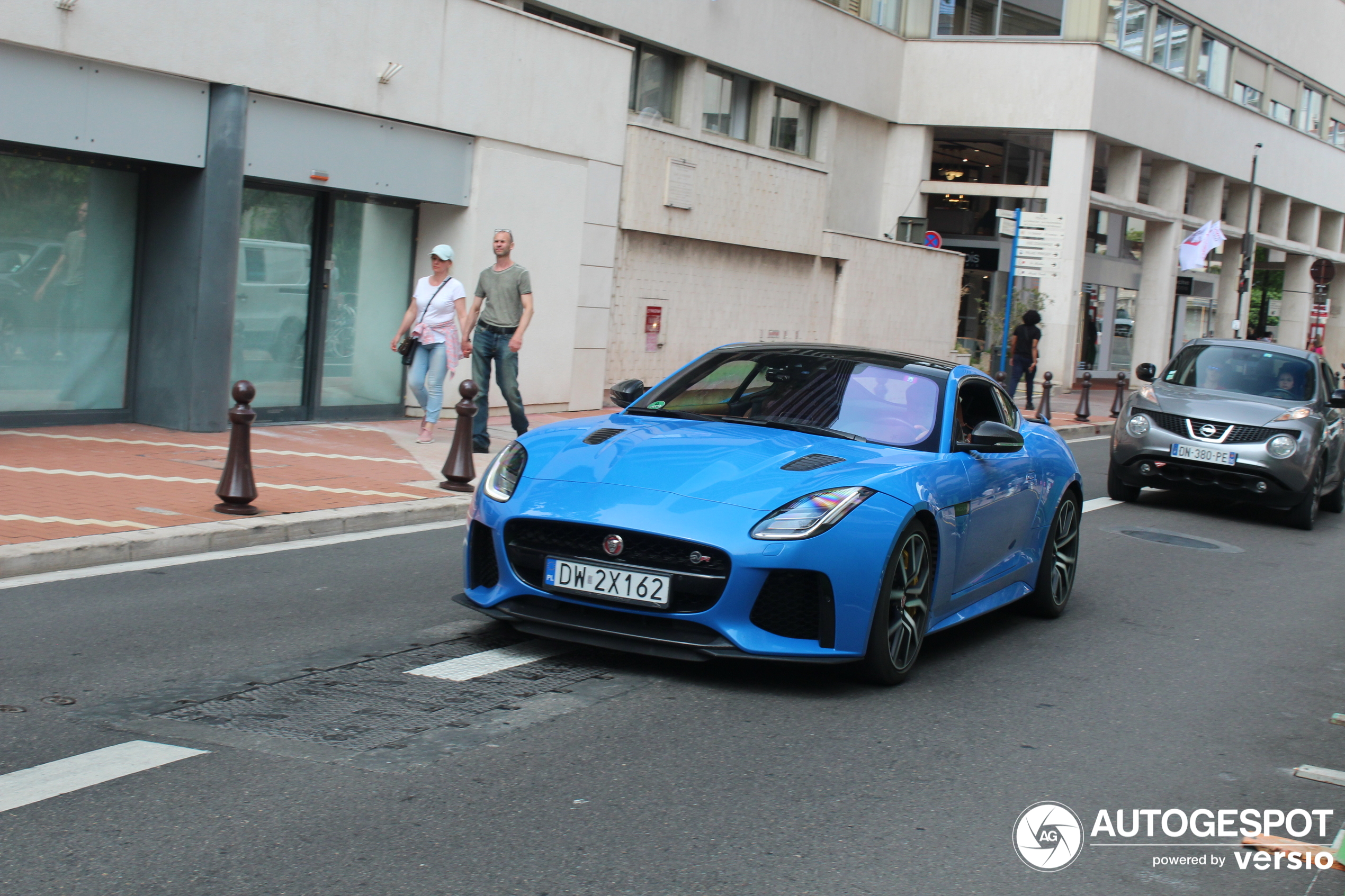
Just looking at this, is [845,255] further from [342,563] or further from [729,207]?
[342,563]

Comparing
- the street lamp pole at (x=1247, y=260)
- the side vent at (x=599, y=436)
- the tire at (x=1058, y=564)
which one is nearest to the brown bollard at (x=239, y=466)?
the side vent at (x=599, y=436)

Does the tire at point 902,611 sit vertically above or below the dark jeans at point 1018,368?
below

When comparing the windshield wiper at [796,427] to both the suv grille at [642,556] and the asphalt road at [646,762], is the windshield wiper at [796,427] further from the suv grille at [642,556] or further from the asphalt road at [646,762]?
the suv grille at [642,556]

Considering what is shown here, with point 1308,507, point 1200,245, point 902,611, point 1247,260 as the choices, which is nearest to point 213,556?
point 902,611

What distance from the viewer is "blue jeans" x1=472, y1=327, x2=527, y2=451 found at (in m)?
13.2

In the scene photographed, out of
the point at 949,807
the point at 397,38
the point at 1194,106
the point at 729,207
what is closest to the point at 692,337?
the point at 729,207

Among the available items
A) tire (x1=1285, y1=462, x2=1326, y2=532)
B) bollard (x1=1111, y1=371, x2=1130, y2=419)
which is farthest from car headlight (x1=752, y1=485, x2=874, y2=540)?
bollard (x1=1111, y1=371, x2=1130, y2=419)

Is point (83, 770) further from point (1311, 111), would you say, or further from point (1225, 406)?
point (1311, 111)

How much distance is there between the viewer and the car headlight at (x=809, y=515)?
553 cm

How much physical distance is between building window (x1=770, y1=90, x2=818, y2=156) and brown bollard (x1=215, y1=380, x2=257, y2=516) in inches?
786

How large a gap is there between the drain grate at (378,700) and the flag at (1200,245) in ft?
106

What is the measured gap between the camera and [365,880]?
3.62m

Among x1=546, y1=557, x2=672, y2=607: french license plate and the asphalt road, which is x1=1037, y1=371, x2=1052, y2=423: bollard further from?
x1=546, y1=557, x2=672, y2=607: french license plate

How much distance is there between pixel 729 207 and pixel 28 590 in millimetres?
16362
